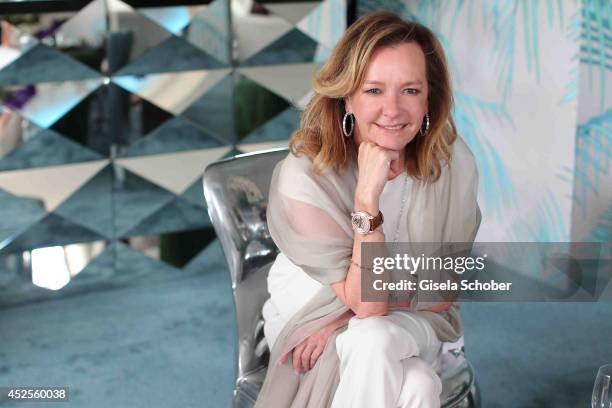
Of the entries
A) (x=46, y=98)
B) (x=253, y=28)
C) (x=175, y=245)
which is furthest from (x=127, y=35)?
(x=175, y=245)

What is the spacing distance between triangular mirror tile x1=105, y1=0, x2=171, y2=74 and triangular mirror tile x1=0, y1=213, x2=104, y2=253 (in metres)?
0.66

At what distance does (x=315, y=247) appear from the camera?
2.11 meters

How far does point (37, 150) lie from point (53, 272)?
1.70 feet

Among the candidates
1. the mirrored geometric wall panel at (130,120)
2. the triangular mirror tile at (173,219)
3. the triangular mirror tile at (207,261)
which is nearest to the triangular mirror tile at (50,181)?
the mirrored geometric wall panel at (130,120)

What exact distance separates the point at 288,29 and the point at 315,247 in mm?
2215

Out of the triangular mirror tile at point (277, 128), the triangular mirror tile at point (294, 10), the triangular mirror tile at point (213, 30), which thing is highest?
the triangular mirror tile at point (294, 10)

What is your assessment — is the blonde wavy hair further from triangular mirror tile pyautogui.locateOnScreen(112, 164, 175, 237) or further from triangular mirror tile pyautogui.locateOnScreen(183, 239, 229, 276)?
triangular mirror tile pyautogui.locateOnScreen(183, 239, 229, 276)

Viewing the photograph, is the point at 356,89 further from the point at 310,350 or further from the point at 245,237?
the point at 310,350

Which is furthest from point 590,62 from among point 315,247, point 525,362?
point 315,247

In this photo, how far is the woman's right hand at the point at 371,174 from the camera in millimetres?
2082

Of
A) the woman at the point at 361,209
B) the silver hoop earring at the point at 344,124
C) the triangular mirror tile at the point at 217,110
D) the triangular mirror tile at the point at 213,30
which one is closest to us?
the woman at the point at 361,209

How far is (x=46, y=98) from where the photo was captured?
3758 mm

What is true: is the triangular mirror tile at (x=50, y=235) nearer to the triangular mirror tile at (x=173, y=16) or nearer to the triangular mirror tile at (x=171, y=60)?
the triangular mirror tile at (x=171, y=60)

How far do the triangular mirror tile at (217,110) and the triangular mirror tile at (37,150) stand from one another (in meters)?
0.48
